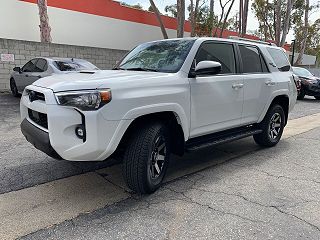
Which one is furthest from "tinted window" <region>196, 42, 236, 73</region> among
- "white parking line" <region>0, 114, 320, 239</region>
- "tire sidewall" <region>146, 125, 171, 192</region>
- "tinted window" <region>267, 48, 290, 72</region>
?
"white parking line" <region>0, 114, 320, 239</region>

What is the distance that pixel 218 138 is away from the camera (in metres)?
4.70

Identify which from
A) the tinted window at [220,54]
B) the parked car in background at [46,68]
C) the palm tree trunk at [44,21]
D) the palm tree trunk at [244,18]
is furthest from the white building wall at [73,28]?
the tinted window at [220,54]

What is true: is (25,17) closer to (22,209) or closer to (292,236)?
(22,209)

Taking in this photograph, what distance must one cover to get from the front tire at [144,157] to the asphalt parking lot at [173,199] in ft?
0.61

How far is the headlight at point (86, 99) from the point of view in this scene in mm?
3152

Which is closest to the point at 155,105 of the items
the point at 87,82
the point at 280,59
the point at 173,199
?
the point at 87,82

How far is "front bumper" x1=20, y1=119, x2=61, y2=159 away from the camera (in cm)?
332

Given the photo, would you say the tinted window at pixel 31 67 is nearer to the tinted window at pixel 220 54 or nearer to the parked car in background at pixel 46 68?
the parked car in background at pixel 46 68

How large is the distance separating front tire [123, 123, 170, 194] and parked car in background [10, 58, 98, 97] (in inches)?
227

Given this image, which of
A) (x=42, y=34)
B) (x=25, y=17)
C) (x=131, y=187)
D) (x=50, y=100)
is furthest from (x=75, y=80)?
(x=25, y=17)

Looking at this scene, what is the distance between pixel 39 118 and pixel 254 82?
334cm

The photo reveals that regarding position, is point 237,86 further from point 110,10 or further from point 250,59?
point 110,10

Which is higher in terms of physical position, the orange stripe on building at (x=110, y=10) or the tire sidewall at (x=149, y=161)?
the orange stripe on building at (x=110, y=10)

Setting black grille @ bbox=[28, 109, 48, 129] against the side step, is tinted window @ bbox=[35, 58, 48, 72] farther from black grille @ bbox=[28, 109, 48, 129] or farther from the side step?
the side step
